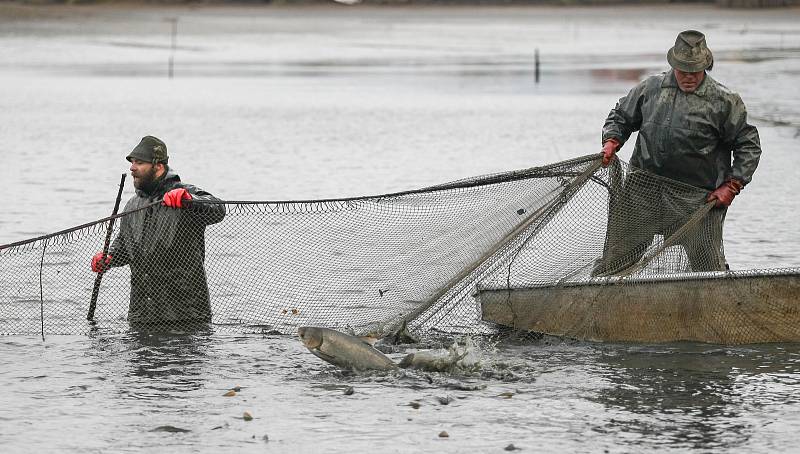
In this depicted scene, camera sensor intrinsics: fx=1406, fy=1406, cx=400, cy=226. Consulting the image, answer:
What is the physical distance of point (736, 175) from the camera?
852 cm

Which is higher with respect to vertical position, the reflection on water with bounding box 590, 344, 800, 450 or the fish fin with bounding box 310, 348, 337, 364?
the fish fin with bounding box 310, 348, 337, 364

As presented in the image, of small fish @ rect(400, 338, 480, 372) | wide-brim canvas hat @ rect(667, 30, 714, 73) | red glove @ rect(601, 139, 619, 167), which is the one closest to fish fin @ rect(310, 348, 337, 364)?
small fish @ rect(400, 338, 480, 372)

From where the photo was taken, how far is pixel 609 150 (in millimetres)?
8641

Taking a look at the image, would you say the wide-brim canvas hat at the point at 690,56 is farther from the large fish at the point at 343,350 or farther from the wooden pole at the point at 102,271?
the wooden pole at the point at 102,271

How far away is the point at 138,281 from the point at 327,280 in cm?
120

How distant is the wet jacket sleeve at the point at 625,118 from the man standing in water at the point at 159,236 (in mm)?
2482

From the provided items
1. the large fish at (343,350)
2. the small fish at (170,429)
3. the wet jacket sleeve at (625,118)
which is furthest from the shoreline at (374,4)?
the small fish at (170,429)

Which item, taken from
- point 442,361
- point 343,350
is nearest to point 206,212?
point 343,350

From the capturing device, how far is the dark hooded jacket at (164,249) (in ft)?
28.2

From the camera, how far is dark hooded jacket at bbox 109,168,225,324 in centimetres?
861

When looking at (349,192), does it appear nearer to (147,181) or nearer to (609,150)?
(147,181)

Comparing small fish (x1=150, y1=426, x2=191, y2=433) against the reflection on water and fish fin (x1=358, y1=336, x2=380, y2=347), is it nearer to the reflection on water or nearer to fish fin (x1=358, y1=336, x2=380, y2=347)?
fish fin (x1=358, y1=336, x2=380, y2=347)

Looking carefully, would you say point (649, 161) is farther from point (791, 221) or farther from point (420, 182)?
point (420, 182)

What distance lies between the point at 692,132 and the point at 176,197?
3127 mm
